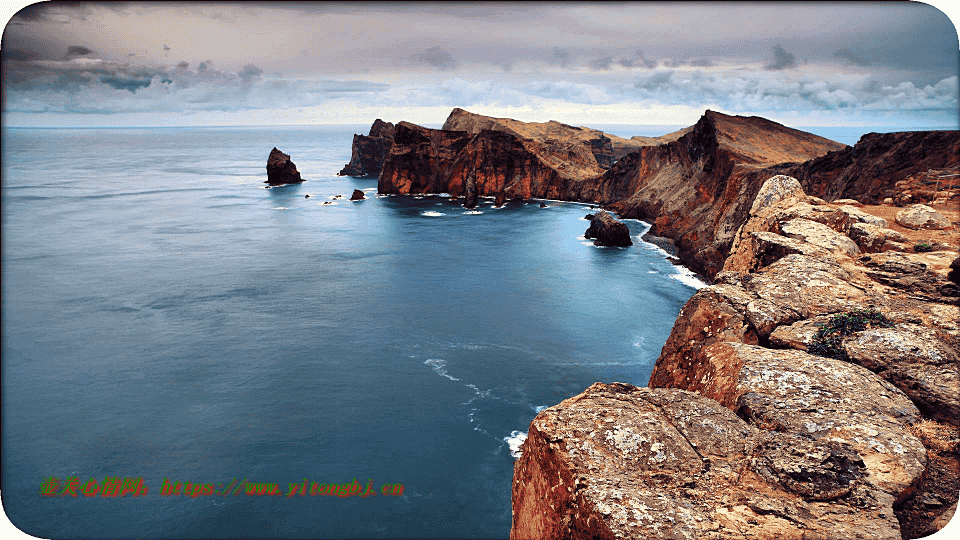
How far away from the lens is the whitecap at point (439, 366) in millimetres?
37347

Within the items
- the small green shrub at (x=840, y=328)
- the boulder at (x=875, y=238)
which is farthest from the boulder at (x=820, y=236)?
the small green shrub at (x=840, y=328)

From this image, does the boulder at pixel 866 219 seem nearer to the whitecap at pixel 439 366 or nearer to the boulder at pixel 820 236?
the boulder at pixel 820 236

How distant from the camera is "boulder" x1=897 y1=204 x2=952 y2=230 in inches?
769

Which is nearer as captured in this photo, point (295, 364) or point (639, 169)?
point (295, 364)

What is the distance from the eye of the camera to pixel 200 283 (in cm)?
5875

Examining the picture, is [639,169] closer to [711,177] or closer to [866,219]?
[711,177]

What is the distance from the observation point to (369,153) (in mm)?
196625

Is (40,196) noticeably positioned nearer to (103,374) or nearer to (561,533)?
(103,374)

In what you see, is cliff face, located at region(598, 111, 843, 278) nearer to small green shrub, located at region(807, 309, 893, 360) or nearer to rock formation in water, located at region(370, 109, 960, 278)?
rock formation in water, located at region(370, 109, 960, 278)

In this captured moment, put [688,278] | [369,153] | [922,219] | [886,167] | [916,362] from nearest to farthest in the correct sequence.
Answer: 1. [916,362]
2. [922,219]
3. [886,167]
4. [688,278]
5. [369,153]

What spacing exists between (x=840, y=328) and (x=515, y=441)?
68.8 ft

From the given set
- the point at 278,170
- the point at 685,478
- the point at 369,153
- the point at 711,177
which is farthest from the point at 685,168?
the point at 369,153

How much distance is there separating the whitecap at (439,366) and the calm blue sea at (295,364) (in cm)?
19

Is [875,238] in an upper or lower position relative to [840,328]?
upper
